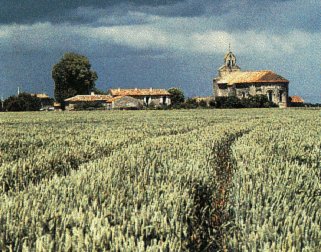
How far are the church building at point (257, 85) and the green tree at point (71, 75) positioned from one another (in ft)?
119

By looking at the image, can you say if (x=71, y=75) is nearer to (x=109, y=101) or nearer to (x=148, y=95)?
(x=109, y=101)

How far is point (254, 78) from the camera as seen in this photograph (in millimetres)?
125688

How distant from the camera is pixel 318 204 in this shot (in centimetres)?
467

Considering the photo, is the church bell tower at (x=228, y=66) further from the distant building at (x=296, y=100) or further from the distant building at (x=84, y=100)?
the distant building at (x=84, y=100)

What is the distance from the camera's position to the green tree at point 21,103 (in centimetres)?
10188

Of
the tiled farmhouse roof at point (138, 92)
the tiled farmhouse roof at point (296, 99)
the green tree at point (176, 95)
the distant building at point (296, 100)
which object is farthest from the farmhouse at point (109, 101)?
the tiled farmhouse roof at point (296, 99)

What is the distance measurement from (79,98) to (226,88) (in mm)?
42355

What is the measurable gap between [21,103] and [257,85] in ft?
Answer: 201

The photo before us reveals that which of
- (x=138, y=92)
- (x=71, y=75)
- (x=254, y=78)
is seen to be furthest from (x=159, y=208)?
(x=138, y=92)

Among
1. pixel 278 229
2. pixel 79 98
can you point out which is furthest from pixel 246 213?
pixel 79 98

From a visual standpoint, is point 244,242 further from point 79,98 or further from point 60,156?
point 79,98

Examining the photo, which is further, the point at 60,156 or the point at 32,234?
the point at 60,156

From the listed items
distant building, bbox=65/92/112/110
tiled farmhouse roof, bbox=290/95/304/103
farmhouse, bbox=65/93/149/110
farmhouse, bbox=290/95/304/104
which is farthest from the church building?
distant building, bbox=65/92/112/110

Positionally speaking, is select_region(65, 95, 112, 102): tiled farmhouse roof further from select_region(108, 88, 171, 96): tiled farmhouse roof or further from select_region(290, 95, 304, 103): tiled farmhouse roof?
select_region(290, 95, 304, 103): tiled farmhouse roof
